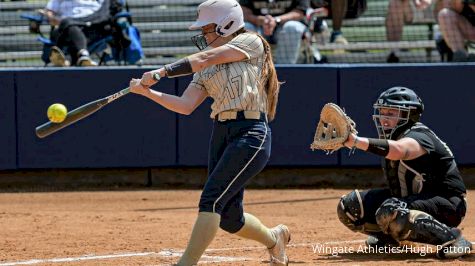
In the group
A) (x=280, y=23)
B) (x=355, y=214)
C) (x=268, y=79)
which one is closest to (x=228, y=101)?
(x=268, y=79)

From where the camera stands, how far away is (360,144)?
6.36m

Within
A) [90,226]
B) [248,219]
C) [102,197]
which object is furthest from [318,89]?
[248,219]

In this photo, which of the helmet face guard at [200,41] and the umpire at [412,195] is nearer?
the helmet face guard at [200,41]

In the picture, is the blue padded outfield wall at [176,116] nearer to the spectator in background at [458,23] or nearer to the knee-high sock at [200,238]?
the spectator in background at [458,23]

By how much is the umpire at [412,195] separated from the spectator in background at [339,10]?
640 cm

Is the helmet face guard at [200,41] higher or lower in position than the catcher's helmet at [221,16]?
lower

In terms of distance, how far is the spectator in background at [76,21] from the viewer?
12734mm

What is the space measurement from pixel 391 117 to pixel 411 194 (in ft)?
1.94

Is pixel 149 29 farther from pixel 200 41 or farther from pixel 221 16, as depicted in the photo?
pixel 221 16

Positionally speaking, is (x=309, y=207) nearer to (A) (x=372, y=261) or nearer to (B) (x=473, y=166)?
(B) (x=473, y=166)

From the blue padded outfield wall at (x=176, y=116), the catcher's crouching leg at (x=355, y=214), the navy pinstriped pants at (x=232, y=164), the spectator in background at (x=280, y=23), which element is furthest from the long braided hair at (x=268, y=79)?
the spectator in background at (x=280, y=23)

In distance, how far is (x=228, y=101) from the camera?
19.9 ft

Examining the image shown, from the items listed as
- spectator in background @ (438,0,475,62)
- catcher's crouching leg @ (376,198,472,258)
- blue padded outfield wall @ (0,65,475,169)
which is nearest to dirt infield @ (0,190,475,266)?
catcher's crouching leg @ (376,198,472,258)

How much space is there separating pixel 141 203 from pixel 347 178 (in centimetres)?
260
